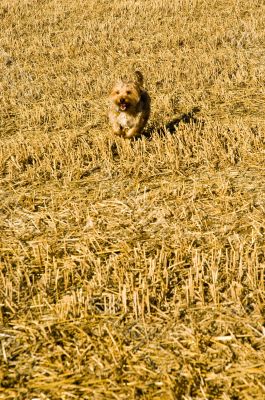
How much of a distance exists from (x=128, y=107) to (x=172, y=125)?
1.36 meters

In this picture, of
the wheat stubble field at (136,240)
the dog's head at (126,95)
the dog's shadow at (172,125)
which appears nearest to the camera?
the wheat stubble field at (136,240)

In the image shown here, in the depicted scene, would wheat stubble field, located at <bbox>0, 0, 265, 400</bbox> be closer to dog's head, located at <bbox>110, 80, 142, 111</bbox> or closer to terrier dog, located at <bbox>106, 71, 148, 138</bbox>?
terrier dog, located at <bbox>106, 71, 148, 138</bbox>

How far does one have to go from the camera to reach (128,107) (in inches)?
262

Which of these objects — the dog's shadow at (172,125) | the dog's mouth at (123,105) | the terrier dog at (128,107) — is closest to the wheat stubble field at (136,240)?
the dog's shadow at (172,125)

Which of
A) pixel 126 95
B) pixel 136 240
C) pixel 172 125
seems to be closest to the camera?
pixel 136 240

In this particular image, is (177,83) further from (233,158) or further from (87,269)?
(87,269)

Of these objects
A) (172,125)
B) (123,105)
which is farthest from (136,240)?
(172,125)

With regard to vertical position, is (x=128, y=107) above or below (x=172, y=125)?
above

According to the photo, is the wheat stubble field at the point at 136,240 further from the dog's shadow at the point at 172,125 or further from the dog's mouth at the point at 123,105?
the dog's mouth at the point at 123,105

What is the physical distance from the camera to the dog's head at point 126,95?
6.60 meters

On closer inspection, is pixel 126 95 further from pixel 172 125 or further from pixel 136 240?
pixel 136 240

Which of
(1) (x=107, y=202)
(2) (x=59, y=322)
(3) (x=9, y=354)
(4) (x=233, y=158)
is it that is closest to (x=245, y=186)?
(4) (x=233, y=158)

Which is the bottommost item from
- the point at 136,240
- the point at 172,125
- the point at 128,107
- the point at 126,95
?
the point at 136,240

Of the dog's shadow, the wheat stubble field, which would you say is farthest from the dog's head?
the dog's shadow
